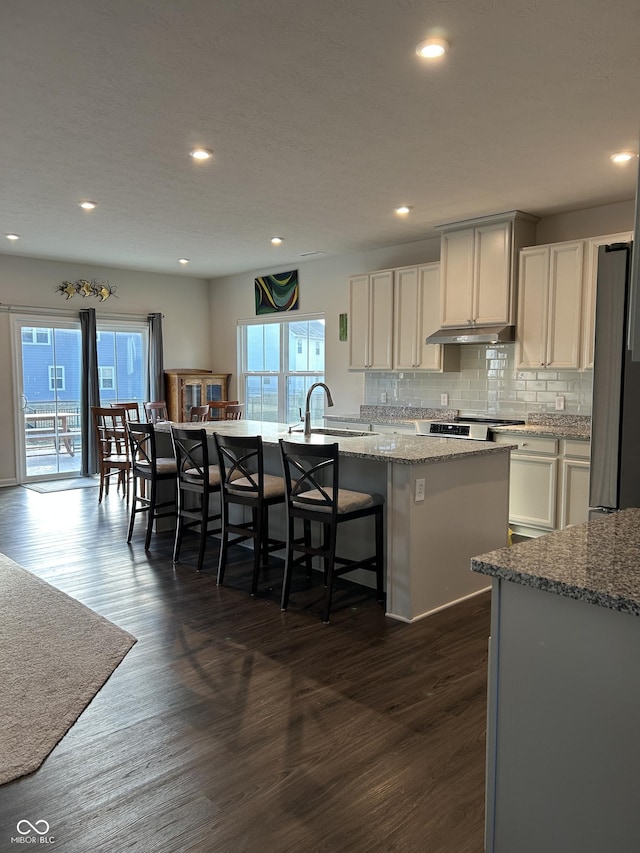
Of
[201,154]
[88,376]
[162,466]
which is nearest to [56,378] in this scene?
[88,376]

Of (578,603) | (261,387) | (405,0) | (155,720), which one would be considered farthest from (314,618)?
(261,387)

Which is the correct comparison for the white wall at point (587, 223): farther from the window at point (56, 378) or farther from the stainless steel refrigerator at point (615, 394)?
the window at point (56, 378)

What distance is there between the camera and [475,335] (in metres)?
5.64

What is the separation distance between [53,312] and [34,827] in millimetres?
7053

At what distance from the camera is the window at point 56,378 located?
8.02m

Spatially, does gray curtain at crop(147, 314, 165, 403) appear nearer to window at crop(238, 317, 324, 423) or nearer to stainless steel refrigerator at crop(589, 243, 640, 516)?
window at crop(238, 317, 324, 423)

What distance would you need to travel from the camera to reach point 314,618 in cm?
346

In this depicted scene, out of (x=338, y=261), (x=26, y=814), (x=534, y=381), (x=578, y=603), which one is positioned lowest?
(x=26, y=814)

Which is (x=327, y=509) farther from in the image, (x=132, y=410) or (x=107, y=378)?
(x=107, y=378)

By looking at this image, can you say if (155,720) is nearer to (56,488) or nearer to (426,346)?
(426,346)

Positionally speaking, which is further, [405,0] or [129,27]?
[129,27]

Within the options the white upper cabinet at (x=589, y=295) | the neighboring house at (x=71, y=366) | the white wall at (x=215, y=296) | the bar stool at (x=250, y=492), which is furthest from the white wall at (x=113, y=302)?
the white upper cabinet at (x=589, y=295)

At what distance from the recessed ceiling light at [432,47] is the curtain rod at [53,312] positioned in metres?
6.35

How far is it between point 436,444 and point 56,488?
5.24 meters
